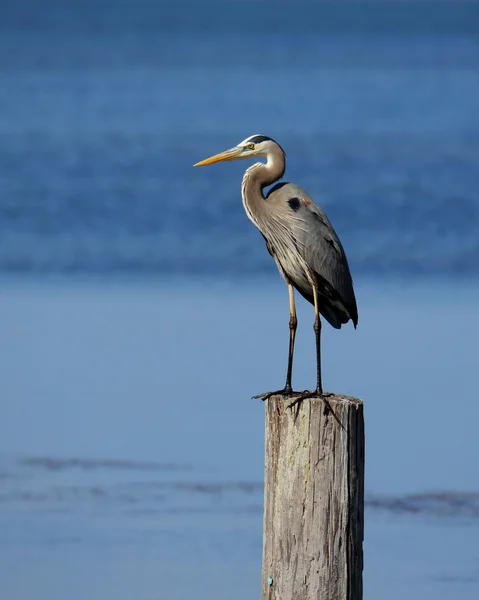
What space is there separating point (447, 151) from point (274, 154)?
55.3 feet

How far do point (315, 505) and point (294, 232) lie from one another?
1.73 m

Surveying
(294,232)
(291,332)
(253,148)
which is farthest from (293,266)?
(253,148)

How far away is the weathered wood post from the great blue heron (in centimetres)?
130

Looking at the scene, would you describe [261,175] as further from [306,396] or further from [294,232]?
[306,396]

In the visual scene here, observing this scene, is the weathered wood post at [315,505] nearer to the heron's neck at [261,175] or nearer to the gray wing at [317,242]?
the gray wing at [317,242]

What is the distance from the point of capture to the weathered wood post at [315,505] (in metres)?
4.73

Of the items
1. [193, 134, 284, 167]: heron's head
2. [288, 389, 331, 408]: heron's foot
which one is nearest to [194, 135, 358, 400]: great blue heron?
[193, 134, 284, 167]: heron's head

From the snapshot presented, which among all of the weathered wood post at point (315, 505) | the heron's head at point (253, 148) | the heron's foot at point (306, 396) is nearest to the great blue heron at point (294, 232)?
the heron's head at point (253, 148)

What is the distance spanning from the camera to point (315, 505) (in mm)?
4730

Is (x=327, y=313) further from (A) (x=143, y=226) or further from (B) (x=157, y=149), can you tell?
(B) (x=157, y=149)

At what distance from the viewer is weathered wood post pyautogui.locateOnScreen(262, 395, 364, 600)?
15.5ft

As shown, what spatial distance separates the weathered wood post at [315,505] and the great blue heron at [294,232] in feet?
4.26

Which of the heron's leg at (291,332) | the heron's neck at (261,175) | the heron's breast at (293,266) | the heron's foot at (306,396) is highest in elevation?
the heron's neck at (261,175)

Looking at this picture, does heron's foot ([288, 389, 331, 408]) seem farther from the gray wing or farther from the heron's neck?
the heron's neck
